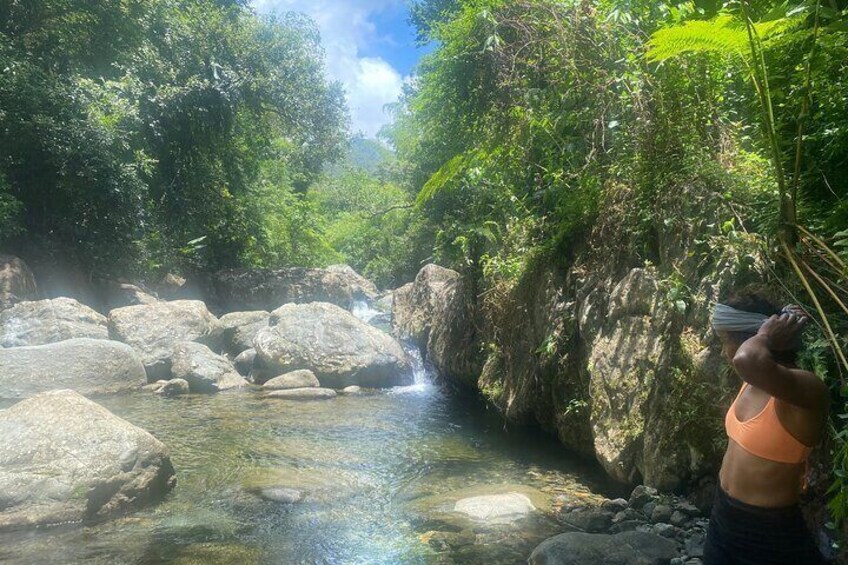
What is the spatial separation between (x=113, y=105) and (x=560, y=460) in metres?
14.5

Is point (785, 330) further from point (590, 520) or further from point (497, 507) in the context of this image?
point (497, 507)

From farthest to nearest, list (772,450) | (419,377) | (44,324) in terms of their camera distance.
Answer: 1. (419,377)
2. (44,324)
3. (772,450)

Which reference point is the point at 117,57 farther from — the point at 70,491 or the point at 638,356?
the point at 638,356

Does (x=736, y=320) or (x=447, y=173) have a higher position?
(x=447, y=173)

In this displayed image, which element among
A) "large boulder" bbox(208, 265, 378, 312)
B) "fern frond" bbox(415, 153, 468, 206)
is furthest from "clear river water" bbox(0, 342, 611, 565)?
"large boulder" bbox(208, 265, 378, 312)

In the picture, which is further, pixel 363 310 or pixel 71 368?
pixel 363 310

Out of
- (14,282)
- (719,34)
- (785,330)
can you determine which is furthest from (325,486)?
(14,282)

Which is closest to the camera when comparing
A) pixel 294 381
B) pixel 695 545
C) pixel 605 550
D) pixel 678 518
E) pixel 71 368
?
pixel 605 550

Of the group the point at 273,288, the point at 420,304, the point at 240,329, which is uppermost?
the point at 273,288

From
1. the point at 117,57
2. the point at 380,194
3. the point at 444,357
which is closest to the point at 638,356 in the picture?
the point at 444,357

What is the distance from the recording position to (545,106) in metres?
7.83

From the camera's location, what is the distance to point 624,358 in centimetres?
586

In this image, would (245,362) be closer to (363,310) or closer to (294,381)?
(294,381)

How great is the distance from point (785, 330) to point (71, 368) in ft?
35.3
